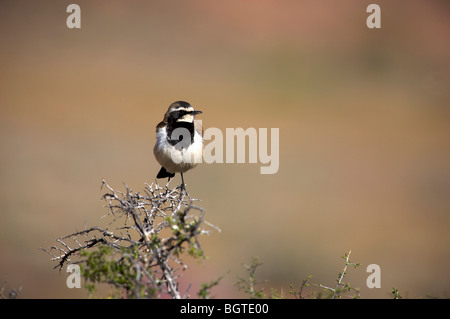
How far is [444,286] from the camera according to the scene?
12.2 metres

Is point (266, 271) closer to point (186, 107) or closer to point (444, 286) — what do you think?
point (444, 286)

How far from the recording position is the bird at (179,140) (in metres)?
6.03

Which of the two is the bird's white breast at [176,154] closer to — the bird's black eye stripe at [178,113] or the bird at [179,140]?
the bird at [179,140]

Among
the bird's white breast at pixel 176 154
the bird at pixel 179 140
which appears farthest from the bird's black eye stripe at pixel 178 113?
the bird's white breast at pixel 176 154

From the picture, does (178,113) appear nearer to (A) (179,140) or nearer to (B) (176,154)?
(A) (179,140)

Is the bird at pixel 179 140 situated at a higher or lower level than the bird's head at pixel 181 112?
lower

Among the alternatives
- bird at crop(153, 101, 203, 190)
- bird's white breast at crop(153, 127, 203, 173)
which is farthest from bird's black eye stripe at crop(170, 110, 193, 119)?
bird's white breast at crop(153, 127, 203, 173)

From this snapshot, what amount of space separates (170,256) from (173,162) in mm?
3373

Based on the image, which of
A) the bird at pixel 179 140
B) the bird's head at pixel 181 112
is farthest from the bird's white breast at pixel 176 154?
the bird's head at pixel 181 112

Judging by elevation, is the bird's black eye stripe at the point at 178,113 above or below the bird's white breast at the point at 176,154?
above

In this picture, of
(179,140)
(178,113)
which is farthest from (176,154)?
(178,113)

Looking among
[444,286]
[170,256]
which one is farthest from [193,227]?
[444,286]

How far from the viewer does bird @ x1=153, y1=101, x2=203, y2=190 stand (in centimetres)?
603

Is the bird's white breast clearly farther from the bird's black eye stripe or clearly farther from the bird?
the bird's black eye stripe
